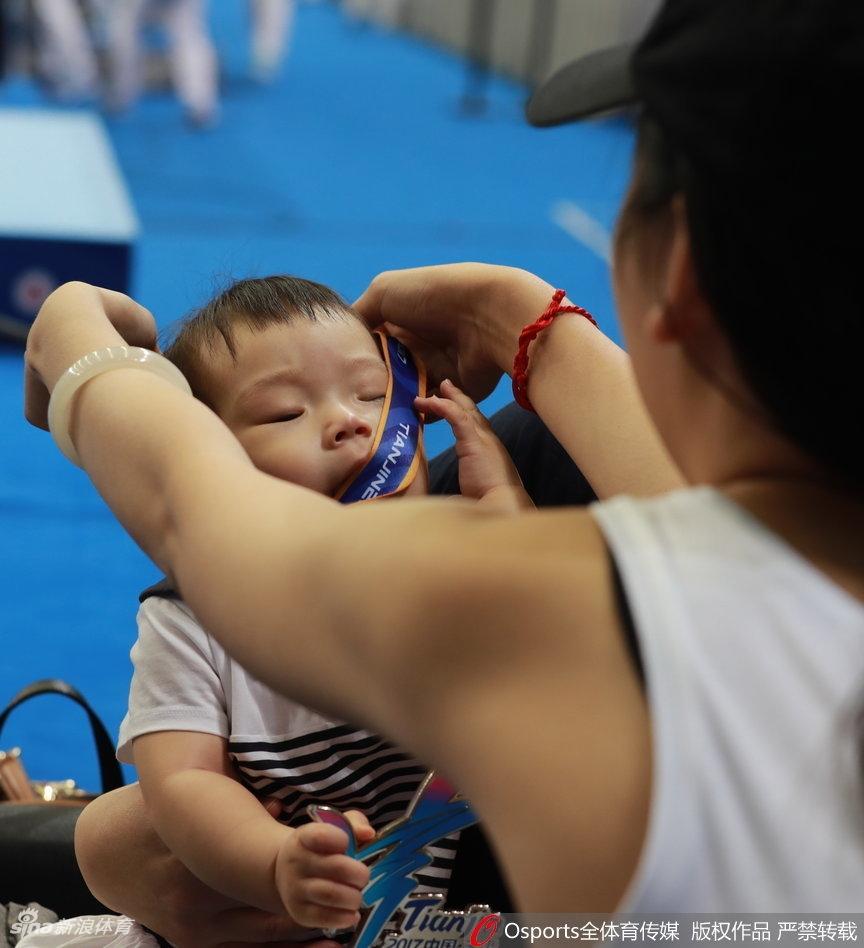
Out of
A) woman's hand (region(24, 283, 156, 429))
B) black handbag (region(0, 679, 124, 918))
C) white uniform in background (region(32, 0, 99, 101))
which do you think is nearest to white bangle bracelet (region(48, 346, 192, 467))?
woman's hand (region(24, 283, 156, 429))

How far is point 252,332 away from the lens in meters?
1.17

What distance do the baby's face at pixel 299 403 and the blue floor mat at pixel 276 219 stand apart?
0.24m

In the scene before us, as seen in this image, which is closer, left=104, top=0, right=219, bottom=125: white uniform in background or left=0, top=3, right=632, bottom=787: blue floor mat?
left=0, top=3, right=632, bottom=787: blue floor mat

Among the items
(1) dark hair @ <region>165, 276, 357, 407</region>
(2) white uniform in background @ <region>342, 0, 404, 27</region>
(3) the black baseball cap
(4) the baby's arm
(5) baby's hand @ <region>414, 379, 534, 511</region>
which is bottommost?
(2) white uniform in background @ <region>342, 0, 404, 27</region>

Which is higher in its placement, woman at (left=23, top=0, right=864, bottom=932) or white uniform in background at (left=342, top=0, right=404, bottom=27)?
woman at (left=23, top=0, right=864, bottom=932)

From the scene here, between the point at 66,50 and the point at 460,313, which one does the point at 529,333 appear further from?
the point at 66,50

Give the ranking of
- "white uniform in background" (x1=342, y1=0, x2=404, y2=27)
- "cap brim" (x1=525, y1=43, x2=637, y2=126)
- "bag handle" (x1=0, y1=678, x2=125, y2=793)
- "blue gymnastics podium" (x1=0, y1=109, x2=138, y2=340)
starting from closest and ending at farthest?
"cap brim" (x1=525, y1=43, x2=637, y2=126), "bag handle" (x1=0, y1=678, x2=125, y2=793), "blue gymnastics podium" (x1=0, y1=109, x2=138, y2=340), "white uniform in background" (x1=342, y1=0, x2=404, y2=27)

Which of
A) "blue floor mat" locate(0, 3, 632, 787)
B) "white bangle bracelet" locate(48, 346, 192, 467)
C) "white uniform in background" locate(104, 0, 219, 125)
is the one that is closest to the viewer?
"white bangle bracelet" locate(48, 346, 192, 467)

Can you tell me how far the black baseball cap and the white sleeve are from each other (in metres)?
0.61

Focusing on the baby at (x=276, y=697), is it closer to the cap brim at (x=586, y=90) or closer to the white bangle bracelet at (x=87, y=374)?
the white bangle bracelet at (x=87, y=374)

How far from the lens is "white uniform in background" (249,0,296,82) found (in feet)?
27.5

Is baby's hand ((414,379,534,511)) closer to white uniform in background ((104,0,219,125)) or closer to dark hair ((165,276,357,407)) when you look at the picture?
dark hair ((165,276,357,407))

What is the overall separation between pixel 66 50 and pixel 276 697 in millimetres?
6853

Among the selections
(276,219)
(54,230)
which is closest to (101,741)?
(54,230)
